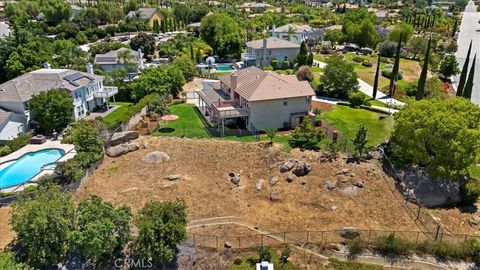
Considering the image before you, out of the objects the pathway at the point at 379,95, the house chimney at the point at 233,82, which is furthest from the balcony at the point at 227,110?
the pathway at the point at 379,95

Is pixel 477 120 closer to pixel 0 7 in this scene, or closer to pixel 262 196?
pixel 262 196

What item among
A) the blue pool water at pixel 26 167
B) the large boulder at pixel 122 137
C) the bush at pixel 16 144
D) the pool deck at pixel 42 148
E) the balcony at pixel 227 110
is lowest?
the blue pool water at pixel 26 167

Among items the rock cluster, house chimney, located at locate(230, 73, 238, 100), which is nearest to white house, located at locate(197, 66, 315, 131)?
house chimney, located at locate(230, 73, 238, 100)

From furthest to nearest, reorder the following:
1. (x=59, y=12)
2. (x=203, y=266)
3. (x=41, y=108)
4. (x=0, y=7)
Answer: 1. (x=0, y=7)
2. (x=59, y=12)
3. (x=41, y=108)
4. (x=203, y=266)

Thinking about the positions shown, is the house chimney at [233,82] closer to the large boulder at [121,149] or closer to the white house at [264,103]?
the white house at [264,103]

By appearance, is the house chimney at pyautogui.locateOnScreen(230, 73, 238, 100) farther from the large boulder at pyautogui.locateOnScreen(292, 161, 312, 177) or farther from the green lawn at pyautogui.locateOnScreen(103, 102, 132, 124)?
the large boulder at pyautogui.locateOnScreen(292, 161, 312, 177)

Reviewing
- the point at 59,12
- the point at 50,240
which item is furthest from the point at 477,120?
the point at 59,12

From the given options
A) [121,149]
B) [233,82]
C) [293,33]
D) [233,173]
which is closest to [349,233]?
[233,173]
